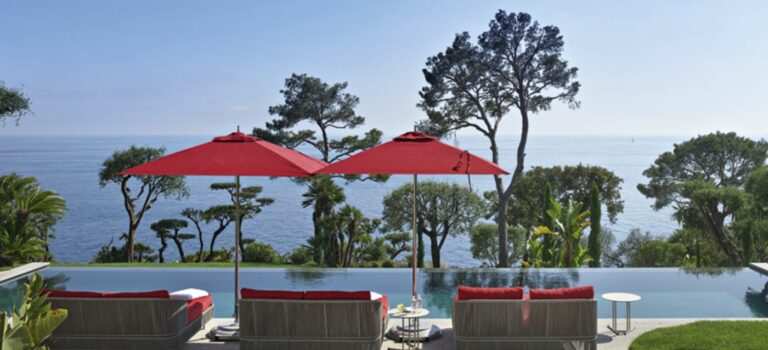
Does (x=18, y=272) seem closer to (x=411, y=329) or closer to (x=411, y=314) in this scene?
(x=411, y=329)

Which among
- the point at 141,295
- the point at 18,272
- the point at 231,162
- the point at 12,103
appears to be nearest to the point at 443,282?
the point at 231,162

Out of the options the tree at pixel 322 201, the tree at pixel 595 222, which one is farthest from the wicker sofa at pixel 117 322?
the tree at pixel 595 222

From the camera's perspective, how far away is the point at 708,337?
7.10 meters

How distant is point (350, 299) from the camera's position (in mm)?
5988

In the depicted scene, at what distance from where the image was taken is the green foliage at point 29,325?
345 centimetres

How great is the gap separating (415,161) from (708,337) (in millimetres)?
3637

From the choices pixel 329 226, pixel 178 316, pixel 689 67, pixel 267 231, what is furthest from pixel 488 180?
pixel 178 316

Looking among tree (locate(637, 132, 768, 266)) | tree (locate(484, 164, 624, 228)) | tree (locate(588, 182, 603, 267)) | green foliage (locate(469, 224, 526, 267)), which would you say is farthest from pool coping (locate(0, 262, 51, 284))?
tree (locate(637, 132, 768, 266))

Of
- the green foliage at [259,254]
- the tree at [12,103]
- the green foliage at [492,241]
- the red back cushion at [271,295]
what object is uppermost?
the tree at [12,103]

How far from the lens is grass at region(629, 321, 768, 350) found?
675 cm

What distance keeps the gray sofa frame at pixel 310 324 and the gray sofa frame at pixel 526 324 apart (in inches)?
32.4

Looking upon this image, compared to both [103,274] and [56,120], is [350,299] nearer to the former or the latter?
[103,274]

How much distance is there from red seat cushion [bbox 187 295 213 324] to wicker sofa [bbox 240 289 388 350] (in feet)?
3.30

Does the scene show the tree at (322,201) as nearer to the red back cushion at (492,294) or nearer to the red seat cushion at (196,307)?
the red seat cushion at (196,307)
